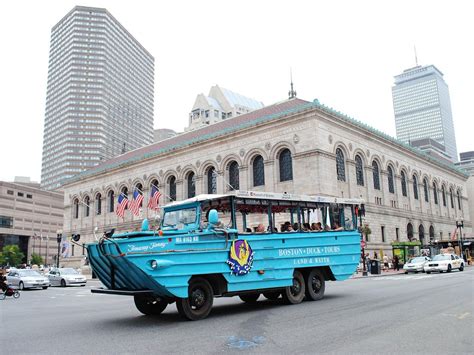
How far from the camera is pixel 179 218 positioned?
436 inches

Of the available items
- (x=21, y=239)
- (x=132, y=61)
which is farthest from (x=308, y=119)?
(x=132, y=61)

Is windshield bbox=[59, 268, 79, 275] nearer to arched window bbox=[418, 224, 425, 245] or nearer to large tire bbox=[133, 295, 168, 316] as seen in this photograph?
large tire bbox=[133, 295, 168, 316]

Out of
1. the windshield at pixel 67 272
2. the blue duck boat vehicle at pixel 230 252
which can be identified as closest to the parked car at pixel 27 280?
the windshield at pixel 67 272

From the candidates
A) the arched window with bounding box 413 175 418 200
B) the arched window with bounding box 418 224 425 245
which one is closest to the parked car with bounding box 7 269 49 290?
the arched window with bounding box 418 224 425 245

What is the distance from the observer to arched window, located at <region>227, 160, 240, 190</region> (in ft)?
141

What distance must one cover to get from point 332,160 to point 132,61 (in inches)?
5676

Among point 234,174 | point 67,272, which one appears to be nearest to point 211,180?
point 234,174

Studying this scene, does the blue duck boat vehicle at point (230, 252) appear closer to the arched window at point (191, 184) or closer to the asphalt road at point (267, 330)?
the asphalt road at point (267, 330)

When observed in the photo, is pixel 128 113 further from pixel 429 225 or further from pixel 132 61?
pixel 429 225

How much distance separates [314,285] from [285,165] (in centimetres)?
2717

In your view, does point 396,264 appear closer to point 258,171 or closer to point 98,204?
point 258,171

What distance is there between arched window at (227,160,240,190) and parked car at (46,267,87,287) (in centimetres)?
1717

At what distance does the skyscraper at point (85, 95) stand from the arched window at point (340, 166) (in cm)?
12026

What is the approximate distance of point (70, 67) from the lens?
5891 inches
